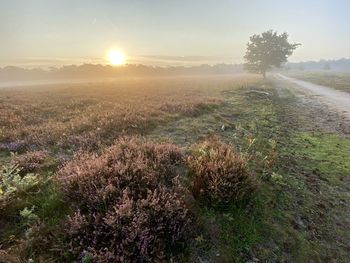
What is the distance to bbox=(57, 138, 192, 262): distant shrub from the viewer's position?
185 inches

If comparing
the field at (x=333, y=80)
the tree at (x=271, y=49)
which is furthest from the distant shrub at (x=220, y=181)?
the tree at (x=271, y=49)

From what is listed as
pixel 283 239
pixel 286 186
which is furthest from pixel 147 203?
pixel 286 186

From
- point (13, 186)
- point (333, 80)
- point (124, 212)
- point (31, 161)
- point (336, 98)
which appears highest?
point (124, 212)

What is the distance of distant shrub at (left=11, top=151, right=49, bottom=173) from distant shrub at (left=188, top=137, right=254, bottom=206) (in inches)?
168

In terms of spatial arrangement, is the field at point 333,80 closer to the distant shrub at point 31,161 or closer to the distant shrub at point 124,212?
the distant shrub at point 31,161

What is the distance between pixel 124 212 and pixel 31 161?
483cm

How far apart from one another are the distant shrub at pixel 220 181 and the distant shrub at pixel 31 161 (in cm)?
427

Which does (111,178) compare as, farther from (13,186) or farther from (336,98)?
(336,98)

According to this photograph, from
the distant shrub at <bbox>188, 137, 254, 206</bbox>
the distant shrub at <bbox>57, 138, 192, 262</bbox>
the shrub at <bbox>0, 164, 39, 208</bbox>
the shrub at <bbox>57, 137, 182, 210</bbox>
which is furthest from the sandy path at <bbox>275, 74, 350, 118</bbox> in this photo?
the shrub at <bbox>0, 164, 39, 208</bbox>

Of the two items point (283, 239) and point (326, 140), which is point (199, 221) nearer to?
point (283, 239)

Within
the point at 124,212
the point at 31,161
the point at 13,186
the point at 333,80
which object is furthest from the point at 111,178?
the point at 333,80

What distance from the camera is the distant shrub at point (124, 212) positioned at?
4.70m

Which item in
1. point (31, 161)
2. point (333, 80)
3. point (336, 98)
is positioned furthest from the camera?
point (333, 80)

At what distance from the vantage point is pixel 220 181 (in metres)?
6.27
